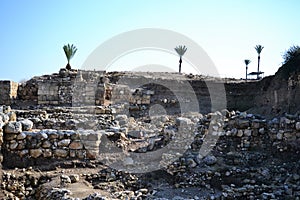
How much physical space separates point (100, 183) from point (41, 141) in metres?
1.54

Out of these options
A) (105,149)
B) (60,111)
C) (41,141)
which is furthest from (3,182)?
(60,111)

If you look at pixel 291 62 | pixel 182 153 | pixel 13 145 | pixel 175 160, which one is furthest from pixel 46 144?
pixel 291 62

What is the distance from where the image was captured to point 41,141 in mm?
6785

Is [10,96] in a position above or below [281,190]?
above

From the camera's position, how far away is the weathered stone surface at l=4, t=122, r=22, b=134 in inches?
260

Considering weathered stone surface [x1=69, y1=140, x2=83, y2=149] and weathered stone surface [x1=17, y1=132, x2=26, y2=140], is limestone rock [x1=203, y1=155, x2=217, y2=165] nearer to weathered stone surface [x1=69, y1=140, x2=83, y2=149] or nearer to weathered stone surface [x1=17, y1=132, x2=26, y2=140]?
Result: weathered stone surface [x1=69, y1=140, x2=83, y2=149]

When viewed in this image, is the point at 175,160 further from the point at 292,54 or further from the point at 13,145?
the point at 292,54

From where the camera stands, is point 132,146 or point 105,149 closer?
point 105,149

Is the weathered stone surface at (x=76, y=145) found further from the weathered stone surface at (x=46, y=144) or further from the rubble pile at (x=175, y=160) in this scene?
the weathered stone surface at (x=46, y=144)

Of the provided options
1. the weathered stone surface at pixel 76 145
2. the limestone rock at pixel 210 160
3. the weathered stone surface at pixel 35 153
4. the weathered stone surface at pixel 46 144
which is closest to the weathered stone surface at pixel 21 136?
the weathered stone surface at pixel 35 153

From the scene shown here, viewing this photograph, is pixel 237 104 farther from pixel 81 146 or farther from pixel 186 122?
pixel 81 146

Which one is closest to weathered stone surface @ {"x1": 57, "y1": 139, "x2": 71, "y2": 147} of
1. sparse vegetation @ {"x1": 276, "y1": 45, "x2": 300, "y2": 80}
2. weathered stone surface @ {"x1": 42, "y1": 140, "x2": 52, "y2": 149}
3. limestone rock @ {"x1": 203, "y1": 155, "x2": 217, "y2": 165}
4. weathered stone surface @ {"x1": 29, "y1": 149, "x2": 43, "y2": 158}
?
weathered stone surface @ {"x1": 42, "y1": 140, "x2": 52, "y2": 149}

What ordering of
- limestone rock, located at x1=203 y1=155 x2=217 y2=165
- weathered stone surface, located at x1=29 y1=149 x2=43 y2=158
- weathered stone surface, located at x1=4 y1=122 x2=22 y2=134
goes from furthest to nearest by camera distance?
limestone rock, located at x1=203 y1=155 x2=217 y2=165
weathered stone surface, located at x1=29 y1=149 x2=43 y2=158
weathered stone surface, located at x1=4 y1=122 x2=22 y2=134

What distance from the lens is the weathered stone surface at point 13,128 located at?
661cm
